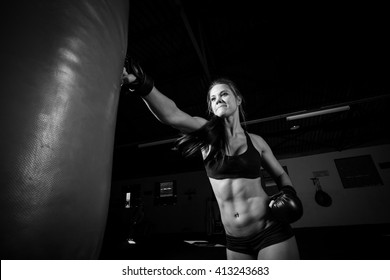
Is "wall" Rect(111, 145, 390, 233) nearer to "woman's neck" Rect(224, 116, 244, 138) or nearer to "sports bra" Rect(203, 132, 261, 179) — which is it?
"woman's neck" Rect(224, 116, 244, 138)

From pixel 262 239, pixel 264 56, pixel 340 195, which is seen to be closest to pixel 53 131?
pixel 262 239

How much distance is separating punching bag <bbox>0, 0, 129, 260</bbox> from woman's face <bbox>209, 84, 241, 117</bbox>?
3.87 ft

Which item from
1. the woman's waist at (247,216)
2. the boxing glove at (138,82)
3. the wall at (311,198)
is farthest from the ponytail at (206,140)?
the wall at (311,198)

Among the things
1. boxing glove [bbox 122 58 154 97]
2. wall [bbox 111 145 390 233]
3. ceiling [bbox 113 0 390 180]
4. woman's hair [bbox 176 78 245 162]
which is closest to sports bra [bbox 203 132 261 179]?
woman's hair [bbox 176 78 245 162]

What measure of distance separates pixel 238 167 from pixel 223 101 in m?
0.63

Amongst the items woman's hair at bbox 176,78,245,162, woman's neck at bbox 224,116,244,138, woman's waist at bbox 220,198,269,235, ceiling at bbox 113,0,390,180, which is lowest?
woman's waist at bbox 220,198,269,235

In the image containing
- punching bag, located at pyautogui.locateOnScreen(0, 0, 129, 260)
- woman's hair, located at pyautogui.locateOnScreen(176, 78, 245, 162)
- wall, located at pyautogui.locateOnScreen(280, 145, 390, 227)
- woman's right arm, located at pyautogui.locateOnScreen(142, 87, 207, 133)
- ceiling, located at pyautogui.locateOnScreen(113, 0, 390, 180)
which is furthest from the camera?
wall, located at pyautogui.locateOnScreen(280, 145, 390, 227)

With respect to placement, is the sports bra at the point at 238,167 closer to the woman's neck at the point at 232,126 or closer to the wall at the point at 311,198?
the woman's neck at the point at 232,126

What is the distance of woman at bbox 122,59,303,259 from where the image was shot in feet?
3.89

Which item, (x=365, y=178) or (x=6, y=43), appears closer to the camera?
(x=6, y=43)

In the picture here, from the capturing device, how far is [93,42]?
58 cm

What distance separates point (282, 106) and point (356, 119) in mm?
3177
